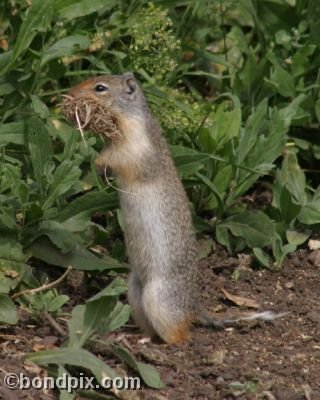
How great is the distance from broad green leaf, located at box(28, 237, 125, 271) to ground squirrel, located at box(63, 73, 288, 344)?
29cm

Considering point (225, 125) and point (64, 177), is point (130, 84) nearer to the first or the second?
point (64, 177)

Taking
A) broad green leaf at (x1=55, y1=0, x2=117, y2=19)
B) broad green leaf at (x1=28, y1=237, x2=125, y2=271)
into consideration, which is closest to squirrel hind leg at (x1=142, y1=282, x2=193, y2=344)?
broad green leaf at (x1=28, y1=237, x2=125, y2=271)

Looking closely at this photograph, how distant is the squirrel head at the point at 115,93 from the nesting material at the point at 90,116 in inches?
1.4

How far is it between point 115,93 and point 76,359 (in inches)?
77.0

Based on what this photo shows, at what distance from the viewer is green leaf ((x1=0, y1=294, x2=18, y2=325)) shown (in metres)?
6.75

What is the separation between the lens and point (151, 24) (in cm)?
824

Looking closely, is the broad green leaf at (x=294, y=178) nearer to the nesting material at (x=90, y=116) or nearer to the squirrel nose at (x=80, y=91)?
the nesting material at (x=90, y=116)

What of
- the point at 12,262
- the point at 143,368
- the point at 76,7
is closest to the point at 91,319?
the point at 143,368

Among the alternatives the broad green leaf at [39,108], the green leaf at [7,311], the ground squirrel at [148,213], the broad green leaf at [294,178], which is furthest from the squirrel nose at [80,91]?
the broad green leaf at [294,178]

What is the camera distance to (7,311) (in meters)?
6.78

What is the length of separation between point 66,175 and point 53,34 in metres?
1.34

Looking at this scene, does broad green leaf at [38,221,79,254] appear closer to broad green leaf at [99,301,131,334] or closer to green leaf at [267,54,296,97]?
broad green leaf at [99,301,131,334]

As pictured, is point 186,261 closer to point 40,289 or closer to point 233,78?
point 40,289

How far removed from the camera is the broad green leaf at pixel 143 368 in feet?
20.8
